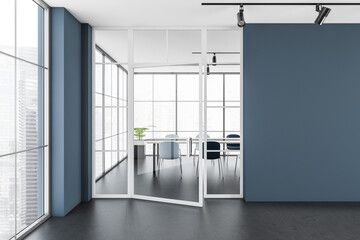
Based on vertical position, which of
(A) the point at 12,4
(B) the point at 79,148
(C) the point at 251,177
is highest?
(A) the point at 12,4

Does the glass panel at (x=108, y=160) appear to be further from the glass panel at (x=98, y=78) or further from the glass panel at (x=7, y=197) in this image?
the glass panel at (x=7, y=197)

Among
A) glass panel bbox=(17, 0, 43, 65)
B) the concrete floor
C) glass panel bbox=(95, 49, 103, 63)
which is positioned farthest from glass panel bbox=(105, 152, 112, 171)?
glass panel bbox=(17, 0, 43, 65)

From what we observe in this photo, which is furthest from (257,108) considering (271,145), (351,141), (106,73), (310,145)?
(106,73)

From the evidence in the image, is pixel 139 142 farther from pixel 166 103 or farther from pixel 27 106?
pixel 27 106

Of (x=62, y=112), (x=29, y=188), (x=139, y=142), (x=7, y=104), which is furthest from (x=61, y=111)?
(x=139, y=142)

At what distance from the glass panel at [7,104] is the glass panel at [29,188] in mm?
257

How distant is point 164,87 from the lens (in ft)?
14.5

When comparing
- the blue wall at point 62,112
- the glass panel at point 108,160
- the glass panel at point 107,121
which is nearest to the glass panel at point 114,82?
the glass panel at point 107,121

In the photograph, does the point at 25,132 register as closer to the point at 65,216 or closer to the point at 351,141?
the point at 65,216

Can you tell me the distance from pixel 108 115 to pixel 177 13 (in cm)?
202

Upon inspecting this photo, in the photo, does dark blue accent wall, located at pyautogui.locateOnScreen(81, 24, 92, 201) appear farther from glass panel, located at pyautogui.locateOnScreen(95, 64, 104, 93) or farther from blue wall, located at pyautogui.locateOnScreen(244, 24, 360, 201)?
blue wall, located at pyautogui.locateOnScreen(244, 24, 360, 201)

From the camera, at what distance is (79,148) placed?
4.29 m

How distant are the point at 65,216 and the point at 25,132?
129cm

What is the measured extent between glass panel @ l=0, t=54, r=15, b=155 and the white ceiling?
1.19 meters
